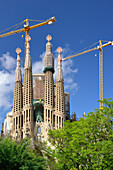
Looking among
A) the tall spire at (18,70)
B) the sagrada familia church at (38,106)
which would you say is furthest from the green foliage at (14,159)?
the tall spire at (18,70)

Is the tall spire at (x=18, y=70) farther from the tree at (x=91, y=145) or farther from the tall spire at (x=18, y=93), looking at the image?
the tree at (x=91, y=145)

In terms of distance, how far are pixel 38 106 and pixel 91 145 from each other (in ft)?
152

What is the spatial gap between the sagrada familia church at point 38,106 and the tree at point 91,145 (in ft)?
120

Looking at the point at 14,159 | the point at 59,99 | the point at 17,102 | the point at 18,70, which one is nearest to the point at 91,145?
the point at 14,159

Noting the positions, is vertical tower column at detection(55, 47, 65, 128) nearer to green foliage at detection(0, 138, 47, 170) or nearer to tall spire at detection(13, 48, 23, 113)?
tall spire at detection(13, 48, 23, 113)

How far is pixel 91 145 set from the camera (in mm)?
27016

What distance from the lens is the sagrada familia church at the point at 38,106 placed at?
66688 millimetres

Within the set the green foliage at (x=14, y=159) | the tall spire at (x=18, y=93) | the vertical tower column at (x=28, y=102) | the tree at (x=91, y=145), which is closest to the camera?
the tree at (x=91, y=145)

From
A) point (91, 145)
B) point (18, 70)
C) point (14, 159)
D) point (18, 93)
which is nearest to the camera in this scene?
point (91, 145)

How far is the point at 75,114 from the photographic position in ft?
270

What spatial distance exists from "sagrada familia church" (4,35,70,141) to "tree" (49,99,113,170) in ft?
120

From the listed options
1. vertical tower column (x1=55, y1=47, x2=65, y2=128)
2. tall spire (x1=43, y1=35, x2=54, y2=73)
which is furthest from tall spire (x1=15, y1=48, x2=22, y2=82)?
vertical tower column (x1=55, y1=47, x2=65, y2=128)

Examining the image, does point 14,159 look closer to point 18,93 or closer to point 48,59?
point 18,93

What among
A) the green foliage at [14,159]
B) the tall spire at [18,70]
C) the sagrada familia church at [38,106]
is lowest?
the green foliage at [14,159]
